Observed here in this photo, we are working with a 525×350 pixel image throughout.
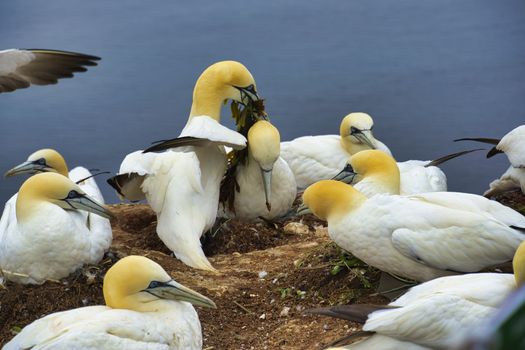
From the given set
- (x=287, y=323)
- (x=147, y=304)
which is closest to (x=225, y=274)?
(x=287, y=323)

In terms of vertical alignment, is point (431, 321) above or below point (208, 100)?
below

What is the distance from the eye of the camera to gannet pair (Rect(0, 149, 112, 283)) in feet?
11.2

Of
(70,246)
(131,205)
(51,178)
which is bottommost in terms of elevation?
(131,205)

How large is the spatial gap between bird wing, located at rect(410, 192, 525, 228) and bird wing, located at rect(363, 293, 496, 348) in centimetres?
88

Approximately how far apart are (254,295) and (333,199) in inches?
28.6

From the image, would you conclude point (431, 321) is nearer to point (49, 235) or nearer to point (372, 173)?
point (372, 173)

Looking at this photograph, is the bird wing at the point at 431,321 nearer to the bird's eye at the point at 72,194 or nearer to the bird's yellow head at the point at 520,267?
the bird's yellow head at the point at 520,267

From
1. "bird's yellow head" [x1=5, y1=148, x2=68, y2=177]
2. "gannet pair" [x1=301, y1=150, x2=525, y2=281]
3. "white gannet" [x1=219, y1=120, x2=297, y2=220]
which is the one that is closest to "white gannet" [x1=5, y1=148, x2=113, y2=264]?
"bird's yellow head" [x1=5, y1=148, x2=68, y2=177]

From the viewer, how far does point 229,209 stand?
5145 mm

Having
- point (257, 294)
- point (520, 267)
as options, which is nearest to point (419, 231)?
point (520, 267)

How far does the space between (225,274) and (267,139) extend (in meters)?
0.94

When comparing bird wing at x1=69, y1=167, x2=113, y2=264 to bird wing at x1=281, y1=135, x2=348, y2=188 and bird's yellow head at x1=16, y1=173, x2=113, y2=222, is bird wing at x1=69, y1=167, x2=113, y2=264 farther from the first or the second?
bird wing at x1=281, y1=135, x2=348, y2=188

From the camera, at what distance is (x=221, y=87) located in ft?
16.0

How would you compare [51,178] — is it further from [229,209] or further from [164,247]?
[229,209]
